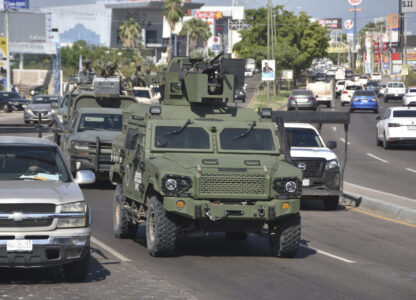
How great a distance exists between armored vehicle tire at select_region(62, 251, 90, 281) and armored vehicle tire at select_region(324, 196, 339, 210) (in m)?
9.72

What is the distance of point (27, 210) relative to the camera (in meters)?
9.23

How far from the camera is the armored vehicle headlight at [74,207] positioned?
369 inches

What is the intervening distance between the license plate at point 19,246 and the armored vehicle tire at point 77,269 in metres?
0.74

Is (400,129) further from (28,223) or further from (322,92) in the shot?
(322,92)

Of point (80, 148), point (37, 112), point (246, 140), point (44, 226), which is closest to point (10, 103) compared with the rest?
point (37, 112)

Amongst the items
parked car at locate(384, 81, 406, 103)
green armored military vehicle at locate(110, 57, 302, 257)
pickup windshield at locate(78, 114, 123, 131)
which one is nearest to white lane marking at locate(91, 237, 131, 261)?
green armored military vehicle at locate(110, 57, 302, 257)

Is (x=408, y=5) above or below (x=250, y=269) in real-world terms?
above

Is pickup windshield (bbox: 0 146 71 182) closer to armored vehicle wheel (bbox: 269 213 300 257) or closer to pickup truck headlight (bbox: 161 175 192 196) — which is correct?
pickup truck headlight (bbox: 161 175 192 196)

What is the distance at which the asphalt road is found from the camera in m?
9.55

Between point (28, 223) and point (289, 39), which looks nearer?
point (28, 223)

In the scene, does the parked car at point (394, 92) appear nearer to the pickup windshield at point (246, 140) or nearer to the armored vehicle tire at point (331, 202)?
the armored vehicle tire at point (331, 202)

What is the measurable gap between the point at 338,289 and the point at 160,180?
291 centimetres

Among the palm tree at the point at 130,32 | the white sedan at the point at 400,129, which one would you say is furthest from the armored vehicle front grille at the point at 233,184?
the palm tree at the point at 130,32

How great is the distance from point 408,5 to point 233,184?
151 m
